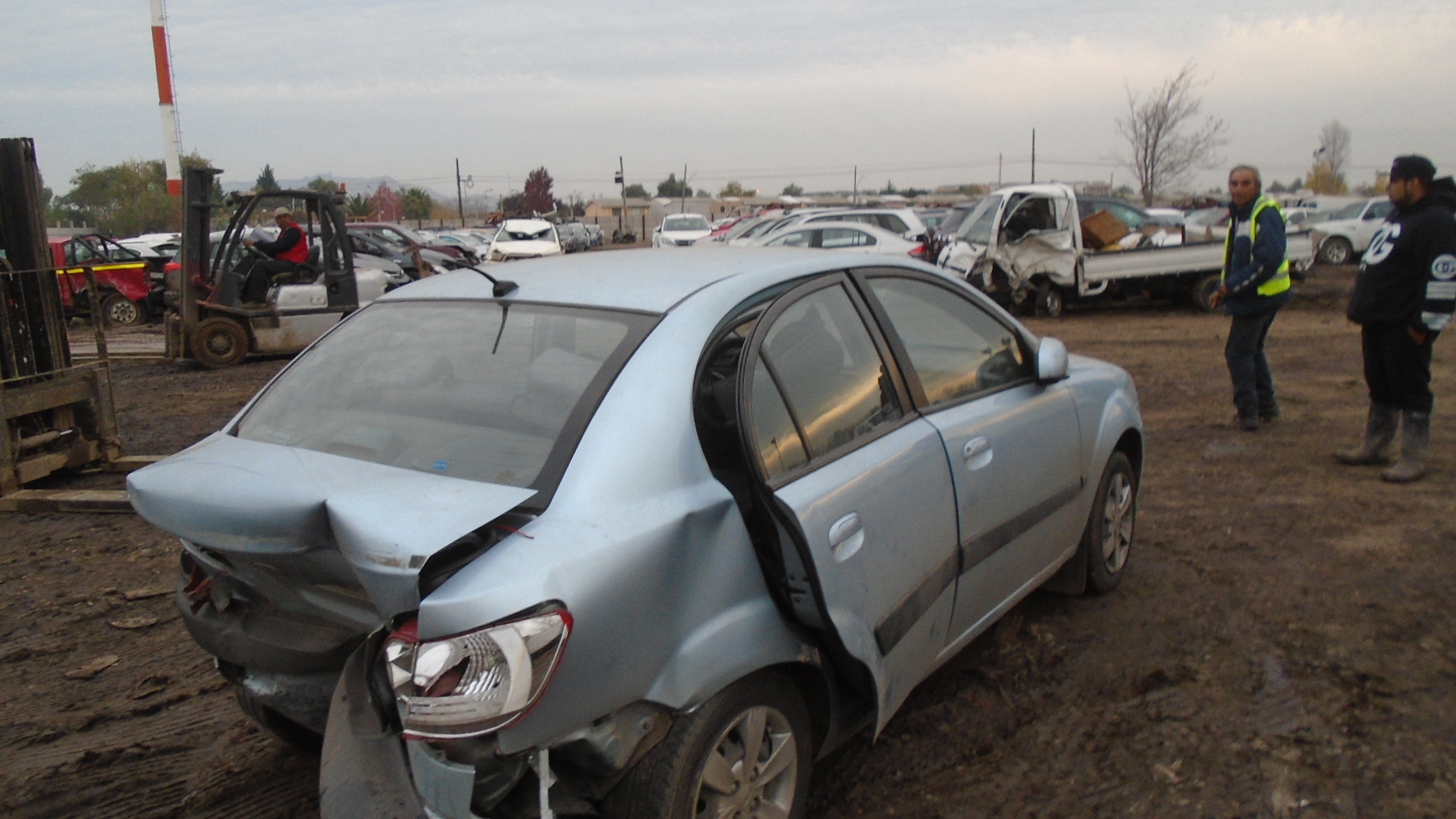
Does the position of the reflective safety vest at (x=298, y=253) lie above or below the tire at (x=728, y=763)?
above

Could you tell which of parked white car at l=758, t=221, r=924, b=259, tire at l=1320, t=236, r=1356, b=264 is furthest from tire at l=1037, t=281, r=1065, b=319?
tire at l=1320, t=236, r=1356, b=264

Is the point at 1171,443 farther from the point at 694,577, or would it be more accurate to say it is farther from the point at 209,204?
the point at 209,204

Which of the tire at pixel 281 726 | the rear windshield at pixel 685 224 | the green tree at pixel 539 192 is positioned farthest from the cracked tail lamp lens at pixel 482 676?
the green tree at pixel 539 192

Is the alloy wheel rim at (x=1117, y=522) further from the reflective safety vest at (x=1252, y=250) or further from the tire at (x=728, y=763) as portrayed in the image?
the reflective safety vest at (x=1252, y=250)

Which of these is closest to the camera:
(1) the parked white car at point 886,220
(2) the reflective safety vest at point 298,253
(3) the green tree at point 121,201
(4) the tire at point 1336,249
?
(2) the reflective safety vest at point 298,253

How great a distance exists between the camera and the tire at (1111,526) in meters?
4.01

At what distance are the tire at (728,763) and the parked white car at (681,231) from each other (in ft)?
80.9

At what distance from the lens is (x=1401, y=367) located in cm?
567

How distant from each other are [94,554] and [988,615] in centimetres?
459

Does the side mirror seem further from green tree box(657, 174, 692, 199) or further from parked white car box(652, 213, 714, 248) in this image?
green tree box(657, 174, 692, 199)

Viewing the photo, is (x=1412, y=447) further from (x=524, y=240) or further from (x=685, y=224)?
(x=685, y=224)

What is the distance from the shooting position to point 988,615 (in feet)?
10.8

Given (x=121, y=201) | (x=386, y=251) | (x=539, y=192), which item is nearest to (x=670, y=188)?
(x=539, y=192)

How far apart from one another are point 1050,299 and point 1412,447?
9.21 m
